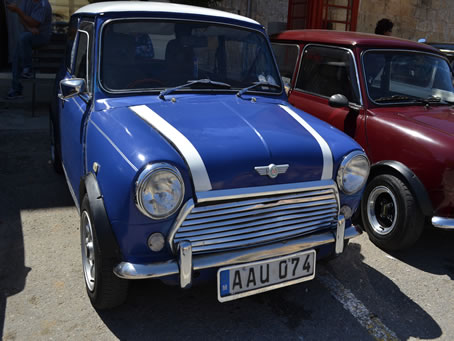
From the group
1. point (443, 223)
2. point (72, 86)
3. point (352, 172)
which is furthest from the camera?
point (443, 223)

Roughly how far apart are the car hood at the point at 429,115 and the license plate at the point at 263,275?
174 centimetres

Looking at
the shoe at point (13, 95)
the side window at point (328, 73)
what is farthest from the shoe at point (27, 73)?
the side window at point (328, 73)

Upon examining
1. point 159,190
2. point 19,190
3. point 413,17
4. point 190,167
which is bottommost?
point 19,190

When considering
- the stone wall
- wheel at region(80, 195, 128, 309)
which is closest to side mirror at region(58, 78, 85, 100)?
wheel at region(80, 195, 128, 309)

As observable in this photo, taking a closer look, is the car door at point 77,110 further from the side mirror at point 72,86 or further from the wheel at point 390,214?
the wheel at point 390,214

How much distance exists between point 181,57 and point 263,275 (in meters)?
1.70

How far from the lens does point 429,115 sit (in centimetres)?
394

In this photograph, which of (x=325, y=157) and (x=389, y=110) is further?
(x=389, y=110)

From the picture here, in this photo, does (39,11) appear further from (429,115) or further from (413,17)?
(413,17)

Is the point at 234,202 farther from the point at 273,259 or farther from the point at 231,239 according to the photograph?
the point at 273,259

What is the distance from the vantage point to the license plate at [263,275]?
95.6 inches

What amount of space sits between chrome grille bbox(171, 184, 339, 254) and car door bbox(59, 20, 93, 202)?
108 cm

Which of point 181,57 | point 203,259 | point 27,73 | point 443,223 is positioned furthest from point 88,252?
point 27,73

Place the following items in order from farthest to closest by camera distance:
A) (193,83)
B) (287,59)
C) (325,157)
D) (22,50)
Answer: (22,50) < (287,59) < (193,83) < (325,157)
